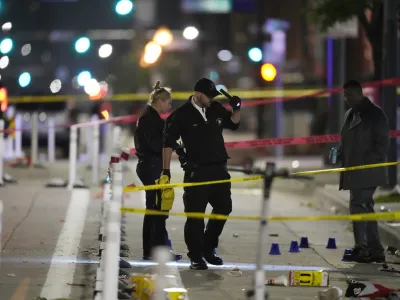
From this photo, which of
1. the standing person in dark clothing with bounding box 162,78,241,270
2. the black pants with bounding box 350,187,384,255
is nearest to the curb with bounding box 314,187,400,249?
the black pants with bounding box 350,187,384,255

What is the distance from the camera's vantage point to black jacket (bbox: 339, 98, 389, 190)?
10977 mm

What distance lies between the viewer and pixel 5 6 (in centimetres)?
1878

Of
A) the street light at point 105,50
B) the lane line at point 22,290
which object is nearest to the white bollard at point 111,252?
the lane line at point 22,290

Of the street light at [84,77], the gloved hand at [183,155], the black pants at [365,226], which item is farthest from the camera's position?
the street light at [84,77]

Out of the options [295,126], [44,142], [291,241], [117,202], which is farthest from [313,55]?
[117,202]

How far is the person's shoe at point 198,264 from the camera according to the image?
33.6 ft

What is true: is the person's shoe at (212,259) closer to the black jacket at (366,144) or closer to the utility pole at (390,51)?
the black jacket at (366,144)

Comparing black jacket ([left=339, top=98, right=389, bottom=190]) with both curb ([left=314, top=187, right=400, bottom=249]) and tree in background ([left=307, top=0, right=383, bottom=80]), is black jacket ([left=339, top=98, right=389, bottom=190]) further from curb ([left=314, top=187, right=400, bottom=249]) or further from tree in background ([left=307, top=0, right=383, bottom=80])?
tree in background ([left=307, top=0, right=383, bottom=80])

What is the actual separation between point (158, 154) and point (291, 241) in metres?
2.12

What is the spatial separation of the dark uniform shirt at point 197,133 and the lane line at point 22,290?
1938 millimetres

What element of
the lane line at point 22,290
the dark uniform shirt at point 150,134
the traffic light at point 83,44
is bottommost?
the lane line at point 22,290

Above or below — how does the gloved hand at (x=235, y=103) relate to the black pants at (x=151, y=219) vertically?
above

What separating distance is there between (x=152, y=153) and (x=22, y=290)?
2.45m

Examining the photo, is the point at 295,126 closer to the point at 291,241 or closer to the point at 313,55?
the point at 313,55
